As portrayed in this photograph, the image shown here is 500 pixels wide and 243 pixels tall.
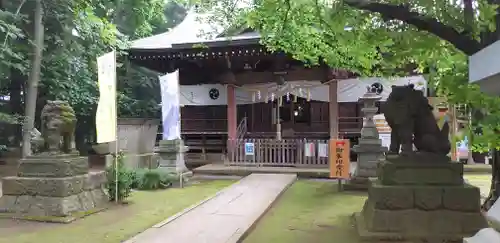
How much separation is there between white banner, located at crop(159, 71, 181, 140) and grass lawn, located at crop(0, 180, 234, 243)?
2.69 meters

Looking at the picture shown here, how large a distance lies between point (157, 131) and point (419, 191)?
13.9 m

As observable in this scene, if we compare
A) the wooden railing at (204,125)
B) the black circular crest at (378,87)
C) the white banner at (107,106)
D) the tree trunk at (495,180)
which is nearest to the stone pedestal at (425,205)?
the tree trunk at (495,180)

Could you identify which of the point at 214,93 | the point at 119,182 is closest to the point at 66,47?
the point at 214,93

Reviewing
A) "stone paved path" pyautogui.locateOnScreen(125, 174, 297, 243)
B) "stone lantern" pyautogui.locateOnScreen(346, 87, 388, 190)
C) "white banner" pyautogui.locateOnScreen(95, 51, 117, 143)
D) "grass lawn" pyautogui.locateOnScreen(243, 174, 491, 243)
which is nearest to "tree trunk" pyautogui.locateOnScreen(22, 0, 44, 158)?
"white banner" pyautogui.locateOnScreen(95, 51, 117, 143)

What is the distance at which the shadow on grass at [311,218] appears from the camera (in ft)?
19.3

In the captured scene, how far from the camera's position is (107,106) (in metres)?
8.53

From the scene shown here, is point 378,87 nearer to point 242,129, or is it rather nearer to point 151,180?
point 242,129

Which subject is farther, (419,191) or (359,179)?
(359,179)

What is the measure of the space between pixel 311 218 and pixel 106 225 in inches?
138

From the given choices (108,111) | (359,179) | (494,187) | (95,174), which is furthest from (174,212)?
(494,187)

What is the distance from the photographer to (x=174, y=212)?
782cm

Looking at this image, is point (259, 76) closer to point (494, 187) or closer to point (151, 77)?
point (151, 77)

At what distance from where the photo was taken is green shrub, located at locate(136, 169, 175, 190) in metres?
10.6

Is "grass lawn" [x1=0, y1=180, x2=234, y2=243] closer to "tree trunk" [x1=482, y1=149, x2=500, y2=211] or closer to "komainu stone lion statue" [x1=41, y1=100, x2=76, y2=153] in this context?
"komainu stone lion statue" [x1=41, y1=100, x2=76, y2=153]
